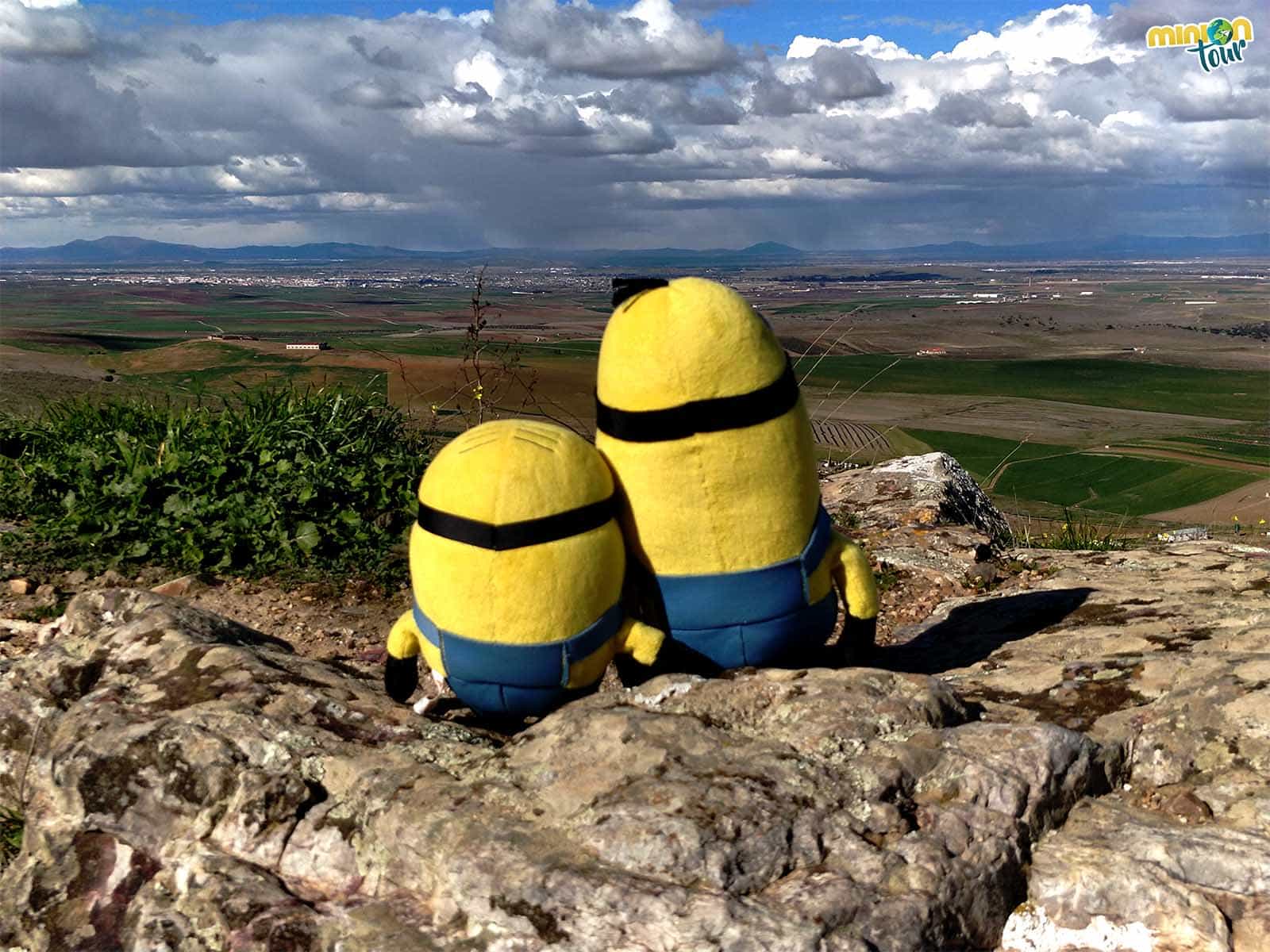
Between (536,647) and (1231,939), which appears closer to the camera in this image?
(1231,939)

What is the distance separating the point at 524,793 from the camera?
2916 millimetres

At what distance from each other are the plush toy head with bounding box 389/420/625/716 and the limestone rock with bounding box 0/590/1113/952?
0.24 meters

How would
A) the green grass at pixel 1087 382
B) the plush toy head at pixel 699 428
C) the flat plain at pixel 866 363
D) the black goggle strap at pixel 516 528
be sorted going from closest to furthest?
the black goggle strap at pixel 516 528, the plush toy head at pixel 699 428, the flat plain at pixel 866 363, the green grass at pixel 1087 382

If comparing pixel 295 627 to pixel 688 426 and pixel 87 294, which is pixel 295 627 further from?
pixel 87 294

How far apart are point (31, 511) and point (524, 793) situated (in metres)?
5.40

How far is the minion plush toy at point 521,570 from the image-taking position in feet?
11.3

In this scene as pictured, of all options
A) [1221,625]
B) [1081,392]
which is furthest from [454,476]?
[1081,392]

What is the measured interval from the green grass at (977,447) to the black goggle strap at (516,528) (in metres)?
43.7

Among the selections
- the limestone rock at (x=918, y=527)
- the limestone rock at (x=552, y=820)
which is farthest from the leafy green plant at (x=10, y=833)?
the limestone rock at (x=918, y=527)

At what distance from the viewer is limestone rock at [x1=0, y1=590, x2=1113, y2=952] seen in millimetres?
2559

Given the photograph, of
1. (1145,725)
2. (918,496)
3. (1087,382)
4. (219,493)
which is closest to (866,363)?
(1087,382)

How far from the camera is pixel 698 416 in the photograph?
3615 millimetres

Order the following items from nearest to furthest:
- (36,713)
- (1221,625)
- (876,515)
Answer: (36,713)
(1221,625)
(876,515)

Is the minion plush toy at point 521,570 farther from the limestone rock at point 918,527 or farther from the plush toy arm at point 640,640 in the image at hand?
the limestone rock at point 918,527
